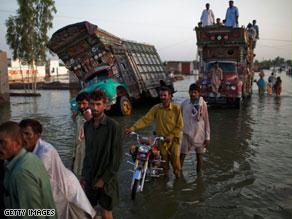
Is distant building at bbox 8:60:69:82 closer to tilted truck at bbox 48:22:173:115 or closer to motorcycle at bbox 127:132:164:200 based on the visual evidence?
tilted truck at bbox 48:22:173:115

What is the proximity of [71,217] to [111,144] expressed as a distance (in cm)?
84

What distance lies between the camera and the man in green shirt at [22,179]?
7.13 feet

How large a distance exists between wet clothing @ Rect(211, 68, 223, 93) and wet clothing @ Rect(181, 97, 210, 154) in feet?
30.4

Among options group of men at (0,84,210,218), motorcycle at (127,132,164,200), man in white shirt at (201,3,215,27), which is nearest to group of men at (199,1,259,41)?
man in white shirt at (201,3,215,27)

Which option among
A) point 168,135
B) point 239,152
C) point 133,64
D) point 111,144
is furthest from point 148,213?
point 133,64

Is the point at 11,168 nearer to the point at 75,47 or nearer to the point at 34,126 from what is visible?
the point at 34,126

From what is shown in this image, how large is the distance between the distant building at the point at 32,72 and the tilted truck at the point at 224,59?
14570 millimetres

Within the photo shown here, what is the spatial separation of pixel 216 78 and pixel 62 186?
511 inches

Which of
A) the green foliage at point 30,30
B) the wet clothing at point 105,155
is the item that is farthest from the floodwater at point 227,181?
the green foliage at point 30,30

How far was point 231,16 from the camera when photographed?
16.8m

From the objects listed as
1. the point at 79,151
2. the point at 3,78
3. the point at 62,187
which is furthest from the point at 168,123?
the point at 3,78

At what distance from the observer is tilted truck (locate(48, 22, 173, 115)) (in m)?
13.6

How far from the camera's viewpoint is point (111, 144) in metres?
3.48

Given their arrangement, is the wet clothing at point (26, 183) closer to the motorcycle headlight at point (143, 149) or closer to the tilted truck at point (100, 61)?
the motorcycle headlight at point (143, 149)
